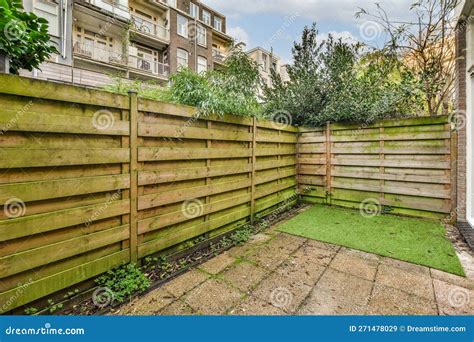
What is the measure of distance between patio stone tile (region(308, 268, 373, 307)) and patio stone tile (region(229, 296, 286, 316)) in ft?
1.20

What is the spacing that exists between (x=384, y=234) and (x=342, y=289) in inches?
74.0

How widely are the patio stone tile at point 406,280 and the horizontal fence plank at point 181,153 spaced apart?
91.4 inches

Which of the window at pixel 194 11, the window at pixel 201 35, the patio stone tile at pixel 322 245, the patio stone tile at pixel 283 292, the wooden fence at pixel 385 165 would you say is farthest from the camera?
the window at pixel 194 11

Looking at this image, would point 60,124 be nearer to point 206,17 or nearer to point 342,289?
point 342,289

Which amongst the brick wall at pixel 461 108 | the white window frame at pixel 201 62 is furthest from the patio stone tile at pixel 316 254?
the white window frame at pixel 201 62

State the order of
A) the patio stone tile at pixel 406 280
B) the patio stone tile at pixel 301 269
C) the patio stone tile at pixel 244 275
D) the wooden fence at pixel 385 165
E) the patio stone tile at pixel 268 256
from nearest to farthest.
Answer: the patio stone tile at pixel 406 280 < the patio stone tile at pixel 244 275 < the patio stone tile at pixel 301 269 < the patio stone tile at pixel 268 256 < the wooden fence at pixel 385 165

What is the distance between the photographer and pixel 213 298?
6.69ft

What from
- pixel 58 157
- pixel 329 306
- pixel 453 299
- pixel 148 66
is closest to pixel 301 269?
pixel 329 306

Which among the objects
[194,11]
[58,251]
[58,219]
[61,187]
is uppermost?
[194,11]

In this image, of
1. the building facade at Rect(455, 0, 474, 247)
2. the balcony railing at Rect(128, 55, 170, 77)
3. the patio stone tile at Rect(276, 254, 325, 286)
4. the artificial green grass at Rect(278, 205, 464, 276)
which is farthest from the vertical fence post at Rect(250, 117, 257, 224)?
the balcony railing at Rect(128, 55, 170, 77)

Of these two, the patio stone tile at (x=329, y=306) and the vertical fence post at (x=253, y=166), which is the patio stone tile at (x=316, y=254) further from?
the vertical fence post at (x=253, y=166)

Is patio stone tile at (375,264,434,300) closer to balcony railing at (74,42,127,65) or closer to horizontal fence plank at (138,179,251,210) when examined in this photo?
horizontal fence plank at (138,179,251,210)

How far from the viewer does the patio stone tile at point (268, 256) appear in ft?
8.77

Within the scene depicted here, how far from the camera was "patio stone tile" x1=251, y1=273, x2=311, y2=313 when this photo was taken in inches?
77.9
